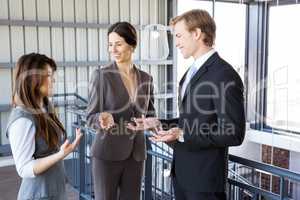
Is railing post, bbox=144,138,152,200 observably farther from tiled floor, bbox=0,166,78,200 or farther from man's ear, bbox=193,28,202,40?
tiled floor, bbox=0,166,78,200

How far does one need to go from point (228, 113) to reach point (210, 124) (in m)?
0.10

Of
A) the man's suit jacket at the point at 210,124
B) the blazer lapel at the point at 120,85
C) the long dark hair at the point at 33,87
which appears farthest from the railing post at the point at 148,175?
the long dark hair at the point at 33,87

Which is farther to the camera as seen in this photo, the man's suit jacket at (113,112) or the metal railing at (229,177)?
the man's suit jacket at (113,112)

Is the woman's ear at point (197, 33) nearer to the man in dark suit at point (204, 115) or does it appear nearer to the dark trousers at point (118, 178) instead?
the man in dark suit at point (204, 115)

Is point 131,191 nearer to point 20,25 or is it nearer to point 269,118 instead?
point 20,25

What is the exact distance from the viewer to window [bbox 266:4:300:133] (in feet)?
26.9

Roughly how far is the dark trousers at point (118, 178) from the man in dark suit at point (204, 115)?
0.55m

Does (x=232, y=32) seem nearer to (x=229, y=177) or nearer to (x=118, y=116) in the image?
(x=118, y=116)

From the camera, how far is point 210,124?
1.40 meters

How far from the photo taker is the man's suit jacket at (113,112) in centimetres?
196

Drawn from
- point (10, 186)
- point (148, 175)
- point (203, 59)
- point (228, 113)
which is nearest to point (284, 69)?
point (10, 186)

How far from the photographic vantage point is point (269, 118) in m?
9.12

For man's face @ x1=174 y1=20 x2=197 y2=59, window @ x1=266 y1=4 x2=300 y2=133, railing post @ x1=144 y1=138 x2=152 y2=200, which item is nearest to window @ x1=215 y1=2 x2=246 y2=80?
window @ x1=266 y1=4 x2=300 y2=133

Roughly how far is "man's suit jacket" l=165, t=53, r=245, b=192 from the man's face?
9cm
